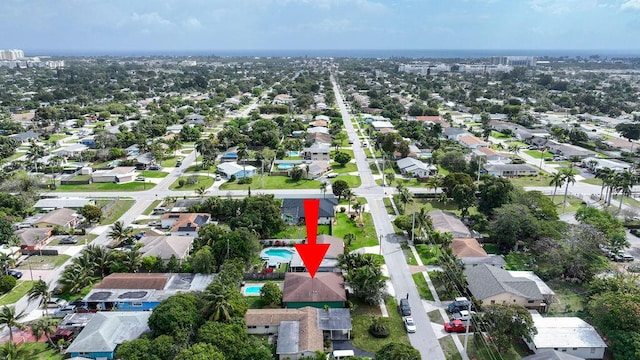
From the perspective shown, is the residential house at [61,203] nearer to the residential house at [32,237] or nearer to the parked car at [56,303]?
the residential house at [32,237]

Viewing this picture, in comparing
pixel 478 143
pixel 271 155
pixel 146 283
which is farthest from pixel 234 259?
pixel 478 143

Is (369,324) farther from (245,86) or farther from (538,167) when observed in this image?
(245,86)

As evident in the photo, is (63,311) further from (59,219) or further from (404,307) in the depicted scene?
(404,307)

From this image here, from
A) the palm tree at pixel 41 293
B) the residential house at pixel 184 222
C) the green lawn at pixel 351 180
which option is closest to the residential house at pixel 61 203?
the residential house at pixel 184 222

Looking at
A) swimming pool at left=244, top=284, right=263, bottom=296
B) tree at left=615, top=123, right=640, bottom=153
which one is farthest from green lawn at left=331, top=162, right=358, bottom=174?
tree at left=615, top=123, right=640, bottom=153

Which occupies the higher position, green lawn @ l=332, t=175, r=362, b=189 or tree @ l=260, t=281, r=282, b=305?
green lawn @ l=332, t=175, r=362, b=189

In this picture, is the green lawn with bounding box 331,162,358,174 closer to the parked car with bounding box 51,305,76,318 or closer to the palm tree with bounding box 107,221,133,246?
the palm tree with bounding box 107,221,133,246
